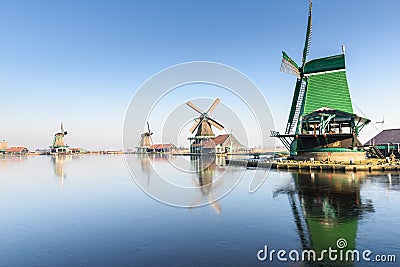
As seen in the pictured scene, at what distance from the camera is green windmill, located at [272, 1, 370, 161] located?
3719 centimetres

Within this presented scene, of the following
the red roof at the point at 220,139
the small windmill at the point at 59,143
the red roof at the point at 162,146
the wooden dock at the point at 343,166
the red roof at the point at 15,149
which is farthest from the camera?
the red roof at the point at 15,149

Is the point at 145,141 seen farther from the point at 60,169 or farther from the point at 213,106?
the point at 60,169

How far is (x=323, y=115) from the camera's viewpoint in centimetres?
3694

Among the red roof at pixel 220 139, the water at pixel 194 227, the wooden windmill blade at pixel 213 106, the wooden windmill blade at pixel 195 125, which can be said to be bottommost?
the water at pixel 194 227

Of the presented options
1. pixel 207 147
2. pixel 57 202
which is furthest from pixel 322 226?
pixel 207 147

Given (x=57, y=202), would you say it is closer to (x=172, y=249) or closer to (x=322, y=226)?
(x=172, y=249)

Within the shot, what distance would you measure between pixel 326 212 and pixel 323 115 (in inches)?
1036

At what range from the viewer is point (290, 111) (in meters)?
45.0

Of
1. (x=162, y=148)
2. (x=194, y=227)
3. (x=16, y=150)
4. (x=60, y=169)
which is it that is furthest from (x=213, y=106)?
(x=16, y=150)

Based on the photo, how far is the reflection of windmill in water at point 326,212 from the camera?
10.2m

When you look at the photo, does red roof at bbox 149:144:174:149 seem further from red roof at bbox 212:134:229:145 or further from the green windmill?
the green windmill

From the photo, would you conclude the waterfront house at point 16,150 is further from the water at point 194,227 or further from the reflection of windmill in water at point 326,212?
Answer: the reflection of windmill in water at point 326,212

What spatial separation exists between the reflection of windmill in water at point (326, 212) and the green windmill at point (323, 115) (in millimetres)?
15299

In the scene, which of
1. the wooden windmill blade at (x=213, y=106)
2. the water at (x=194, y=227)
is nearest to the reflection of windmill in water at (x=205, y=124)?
the wooden windmill blade at (x=213, y=106)
